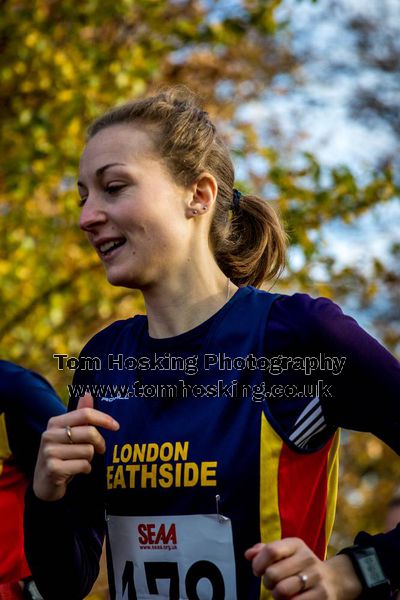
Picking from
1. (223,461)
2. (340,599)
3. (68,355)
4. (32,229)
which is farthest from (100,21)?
(340,599)

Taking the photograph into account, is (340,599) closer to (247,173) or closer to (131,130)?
(131,130)

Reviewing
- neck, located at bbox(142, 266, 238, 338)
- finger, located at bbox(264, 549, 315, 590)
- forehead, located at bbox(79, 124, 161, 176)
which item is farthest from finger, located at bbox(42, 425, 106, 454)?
forehead, located at bbox(79, 124, 161, 176)

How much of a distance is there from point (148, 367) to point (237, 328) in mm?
266

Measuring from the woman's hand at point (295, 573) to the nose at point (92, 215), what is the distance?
913mm

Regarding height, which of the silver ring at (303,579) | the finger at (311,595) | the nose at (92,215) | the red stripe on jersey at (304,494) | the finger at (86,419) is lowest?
the finger at (311,595)

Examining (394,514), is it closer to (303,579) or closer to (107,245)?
(107,245)

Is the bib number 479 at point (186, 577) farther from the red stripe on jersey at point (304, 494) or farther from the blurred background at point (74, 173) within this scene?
the blurred background at point (74, 173)

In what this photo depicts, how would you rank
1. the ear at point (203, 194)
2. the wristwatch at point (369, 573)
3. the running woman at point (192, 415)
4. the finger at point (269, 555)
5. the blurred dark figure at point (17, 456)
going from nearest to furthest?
1. the finger at point (269, 555)
2. the wristwatch at point (369, 573)
3. the running woman at point (192, 415)
4. the ear at point (203, 194)
5. the blurred dark figure at point (17, 456)

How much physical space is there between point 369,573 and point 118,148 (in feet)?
3.84

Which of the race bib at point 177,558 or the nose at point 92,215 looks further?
the nose at point 92,215

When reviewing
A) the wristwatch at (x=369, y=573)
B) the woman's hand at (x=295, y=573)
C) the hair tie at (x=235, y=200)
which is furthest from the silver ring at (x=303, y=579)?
the hair tie at (x=235, y=200)

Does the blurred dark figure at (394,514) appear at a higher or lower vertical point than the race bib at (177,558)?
higher

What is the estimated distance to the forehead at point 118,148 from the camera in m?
2.26

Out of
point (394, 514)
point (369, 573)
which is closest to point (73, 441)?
point (369, 573)
